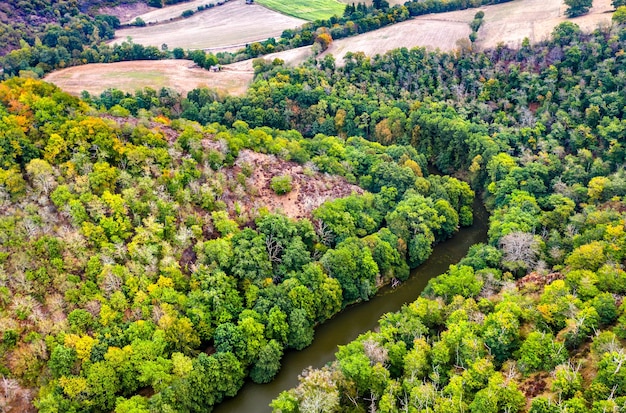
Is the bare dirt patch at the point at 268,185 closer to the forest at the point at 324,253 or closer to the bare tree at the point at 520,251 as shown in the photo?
the forest at the point at 324,253

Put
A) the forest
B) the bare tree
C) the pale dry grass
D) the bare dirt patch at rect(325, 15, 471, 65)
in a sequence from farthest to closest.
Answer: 1. the bare dirt patch at rect(325, 15, 471, 65)
2. the pale dry grass
3. the bare tree
4. the forest

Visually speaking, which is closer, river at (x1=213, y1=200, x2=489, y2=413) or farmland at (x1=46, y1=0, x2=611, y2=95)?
river at (x1=213, y1=200, x2=489, y2=413)

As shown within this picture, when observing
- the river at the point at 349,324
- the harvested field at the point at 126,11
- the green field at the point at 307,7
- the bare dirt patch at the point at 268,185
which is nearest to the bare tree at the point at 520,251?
the river at the point at 349,324

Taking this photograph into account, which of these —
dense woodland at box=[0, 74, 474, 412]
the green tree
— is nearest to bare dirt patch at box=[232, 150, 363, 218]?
dense woodland at box=[0, 74, 474, 412]

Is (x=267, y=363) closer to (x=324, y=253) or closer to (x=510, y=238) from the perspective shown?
(x=324, y=253)

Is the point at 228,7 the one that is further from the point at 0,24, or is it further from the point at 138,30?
the point at 0,24

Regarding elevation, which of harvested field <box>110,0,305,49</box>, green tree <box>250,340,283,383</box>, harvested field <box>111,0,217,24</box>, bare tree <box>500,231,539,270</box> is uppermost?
harvested field <box>111,0,217,24</box>

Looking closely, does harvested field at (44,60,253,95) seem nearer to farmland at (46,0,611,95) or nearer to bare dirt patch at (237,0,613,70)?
farmland at (46,0,611,95)
